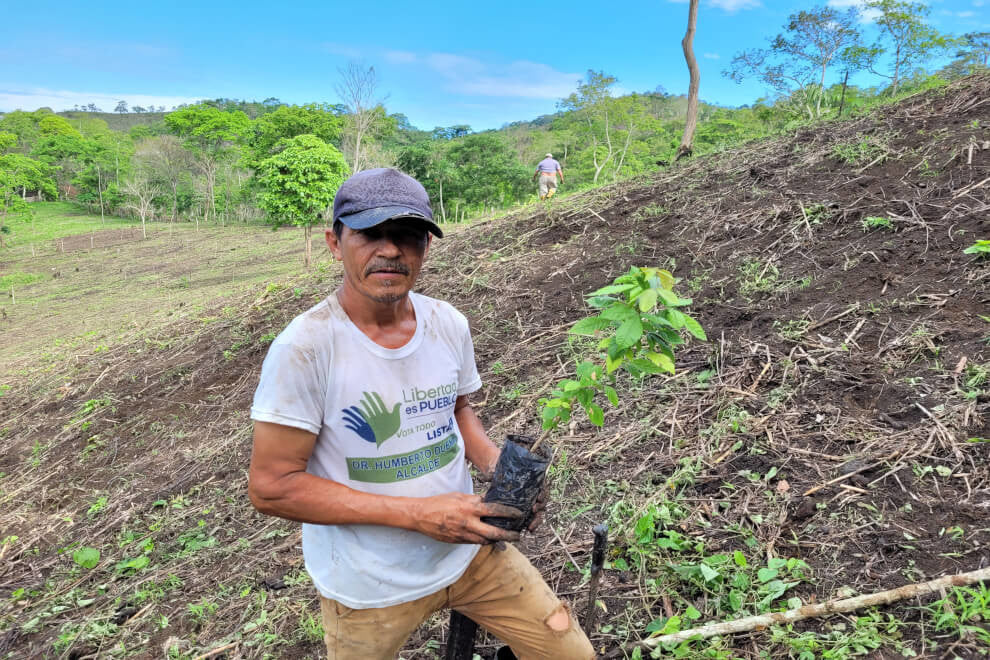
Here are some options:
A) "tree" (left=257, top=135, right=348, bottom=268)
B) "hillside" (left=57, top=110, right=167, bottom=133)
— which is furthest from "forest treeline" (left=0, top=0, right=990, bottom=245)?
"hillside" (left=57, top=110, right=167, bottom=133)

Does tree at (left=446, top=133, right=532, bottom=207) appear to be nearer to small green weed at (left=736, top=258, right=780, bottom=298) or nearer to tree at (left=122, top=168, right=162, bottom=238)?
tree at (left=122, top=168, right=162, bottom=238)

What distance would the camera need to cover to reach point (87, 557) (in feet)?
12.3

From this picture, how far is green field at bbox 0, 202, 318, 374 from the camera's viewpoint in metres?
11.2

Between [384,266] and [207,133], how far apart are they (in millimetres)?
43685

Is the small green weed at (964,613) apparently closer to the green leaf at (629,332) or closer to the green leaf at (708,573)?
the green leaf at (708,573)

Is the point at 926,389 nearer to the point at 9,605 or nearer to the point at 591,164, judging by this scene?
the point at 9,605

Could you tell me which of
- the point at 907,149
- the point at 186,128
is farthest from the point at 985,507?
the point at 186,128

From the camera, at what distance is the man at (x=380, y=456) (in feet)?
3.84

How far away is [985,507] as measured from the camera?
2.10 metres

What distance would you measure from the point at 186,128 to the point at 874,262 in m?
46.1

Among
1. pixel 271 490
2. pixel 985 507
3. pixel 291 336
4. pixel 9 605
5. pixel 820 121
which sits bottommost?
pixel 9 605

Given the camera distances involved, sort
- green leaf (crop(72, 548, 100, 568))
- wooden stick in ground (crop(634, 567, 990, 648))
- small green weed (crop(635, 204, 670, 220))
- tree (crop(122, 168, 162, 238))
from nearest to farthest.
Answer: wooden stick in ground (crop(634, 567, 990, 648)) → green leaf (crop(72, 548, 100, 568)) → small green weed (crop(635, 204, 670, 220)) → tree (crop(122, 168, 162, 238))

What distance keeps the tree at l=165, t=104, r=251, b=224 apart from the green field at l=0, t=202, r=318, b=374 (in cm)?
710

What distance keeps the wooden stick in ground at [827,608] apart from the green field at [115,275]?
9557 mm
